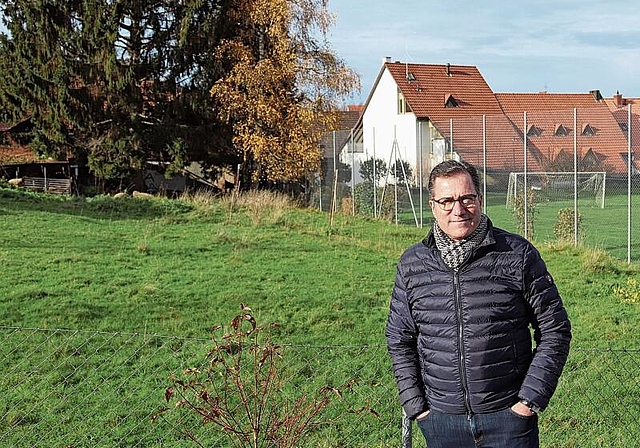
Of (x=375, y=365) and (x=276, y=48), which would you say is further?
(x=276, y=48)

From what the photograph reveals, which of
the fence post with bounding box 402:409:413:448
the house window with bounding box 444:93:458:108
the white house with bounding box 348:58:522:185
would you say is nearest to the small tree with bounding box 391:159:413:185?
the white house with bounding box 348:58:522:185

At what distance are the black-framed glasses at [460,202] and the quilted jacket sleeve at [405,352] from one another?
290 millimetres

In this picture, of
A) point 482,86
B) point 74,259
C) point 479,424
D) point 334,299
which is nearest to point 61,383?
point 334,299

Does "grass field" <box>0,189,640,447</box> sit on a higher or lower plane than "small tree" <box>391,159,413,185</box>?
lower

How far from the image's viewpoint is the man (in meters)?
2.73

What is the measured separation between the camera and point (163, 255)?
11.8m

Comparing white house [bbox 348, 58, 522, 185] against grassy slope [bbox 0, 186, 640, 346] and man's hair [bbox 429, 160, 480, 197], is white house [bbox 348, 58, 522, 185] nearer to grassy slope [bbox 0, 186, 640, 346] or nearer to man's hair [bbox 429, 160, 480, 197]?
grassy slope [bbox 0, 186, 640, 346]

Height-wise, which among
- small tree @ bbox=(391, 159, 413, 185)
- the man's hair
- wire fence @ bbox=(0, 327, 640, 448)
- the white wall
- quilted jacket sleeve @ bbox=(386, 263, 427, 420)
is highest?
the white wall

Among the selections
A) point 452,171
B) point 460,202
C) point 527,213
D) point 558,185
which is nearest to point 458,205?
point 460,202

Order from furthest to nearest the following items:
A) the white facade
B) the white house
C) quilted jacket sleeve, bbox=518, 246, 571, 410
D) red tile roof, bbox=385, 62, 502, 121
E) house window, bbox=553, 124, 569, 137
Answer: red tile roof, bbox=385, 62, 502, 121 < the white house < the white facade < house window, bbox=553, 124, 569, 137 < quilted jacket sleeve, bbox=518, 246, 571, 410

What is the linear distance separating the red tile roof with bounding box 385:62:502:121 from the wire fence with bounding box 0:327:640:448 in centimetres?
2644

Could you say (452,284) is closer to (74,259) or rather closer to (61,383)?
(61,383)

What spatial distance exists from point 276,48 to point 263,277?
13.2 metres

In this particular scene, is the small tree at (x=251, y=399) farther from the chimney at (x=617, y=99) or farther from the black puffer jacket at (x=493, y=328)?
the chimney at (x=617, y=99)
